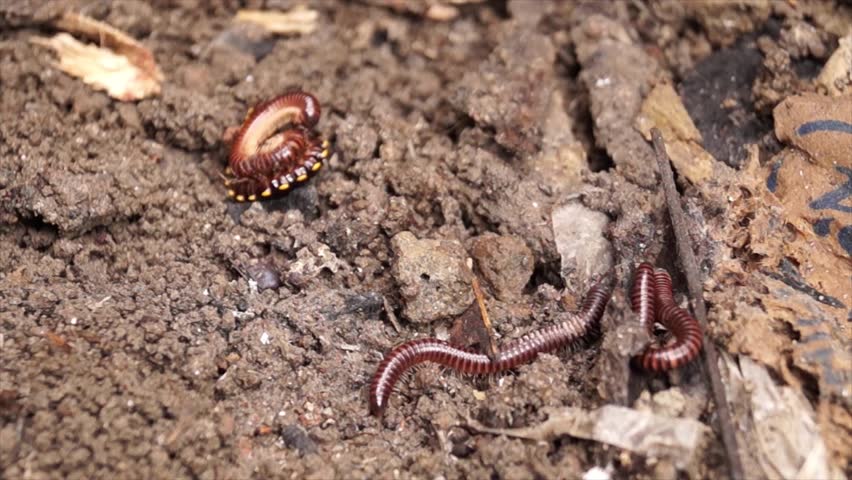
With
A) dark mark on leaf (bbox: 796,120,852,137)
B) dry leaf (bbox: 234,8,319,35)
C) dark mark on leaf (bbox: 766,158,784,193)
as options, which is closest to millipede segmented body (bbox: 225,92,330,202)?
dry leaf (bbox: 234,8,319,35)

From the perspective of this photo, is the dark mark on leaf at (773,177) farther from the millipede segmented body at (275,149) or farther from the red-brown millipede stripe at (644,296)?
the millipede segmented body at (275,149)

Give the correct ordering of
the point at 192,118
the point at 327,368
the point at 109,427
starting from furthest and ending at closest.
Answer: the point at 192,118 → the point at 327,368 → the point at 109,427

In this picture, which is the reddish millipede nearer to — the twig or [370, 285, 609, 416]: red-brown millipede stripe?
[370, 285, 609, 416]: red-brown millipede stripe

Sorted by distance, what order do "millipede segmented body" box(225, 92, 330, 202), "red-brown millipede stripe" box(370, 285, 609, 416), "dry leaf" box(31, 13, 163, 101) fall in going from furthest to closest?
"dry leaf" box(31, 13, 163, 101), "millipede segmented body" box(225, 92, 330, 202), "red-brown millipede stripe" box(370, 285, 609, 416)

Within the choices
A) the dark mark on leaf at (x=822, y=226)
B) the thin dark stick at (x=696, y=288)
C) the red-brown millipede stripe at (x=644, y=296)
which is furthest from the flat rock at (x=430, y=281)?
the dark mark on leaf at (x=822, y=226)

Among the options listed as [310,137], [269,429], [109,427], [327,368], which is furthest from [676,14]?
[109,427]

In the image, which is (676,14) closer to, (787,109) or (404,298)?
(787,109)
